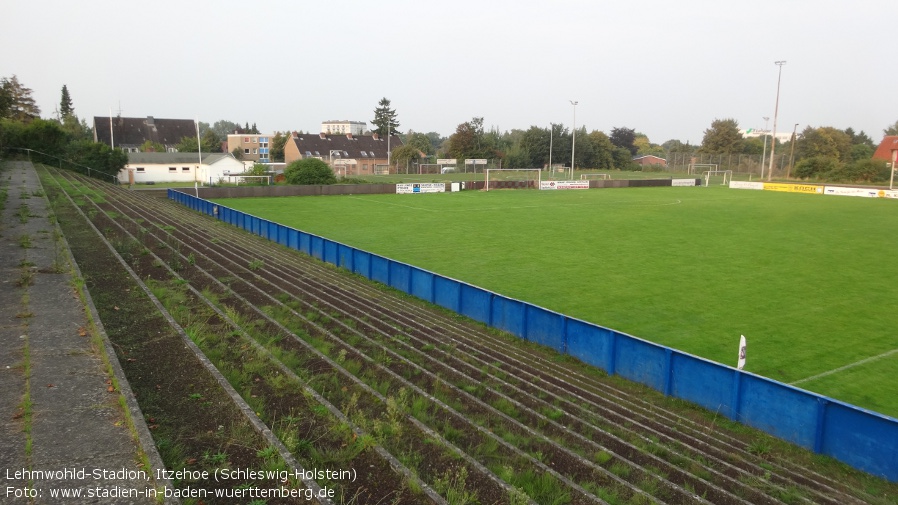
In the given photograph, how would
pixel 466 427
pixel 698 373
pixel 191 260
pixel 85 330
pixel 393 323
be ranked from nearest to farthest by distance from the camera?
pixel 466 427 < pixel 85 330 < pixel 698 373 < pixel 393 323 < pixel 191 260

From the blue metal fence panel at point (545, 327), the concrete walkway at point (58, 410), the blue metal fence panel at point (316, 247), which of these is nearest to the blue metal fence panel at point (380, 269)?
the blue metal fence panel at point (316, 247)

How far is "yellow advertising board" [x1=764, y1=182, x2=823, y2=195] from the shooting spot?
60.2 meters

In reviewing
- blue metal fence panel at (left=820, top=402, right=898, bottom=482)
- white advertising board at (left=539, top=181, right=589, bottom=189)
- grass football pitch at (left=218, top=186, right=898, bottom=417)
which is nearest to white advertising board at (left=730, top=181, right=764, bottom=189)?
white advertising board at (left=539, top=181, right=589, bottom=189)

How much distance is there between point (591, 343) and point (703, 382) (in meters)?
2.62

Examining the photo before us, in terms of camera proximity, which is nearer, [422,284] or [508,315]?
[508,315]

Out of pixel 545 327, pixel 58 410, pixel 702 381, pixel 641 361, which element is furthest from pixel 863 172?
pixel 58 410

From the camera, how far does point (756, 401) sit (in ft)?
32.4

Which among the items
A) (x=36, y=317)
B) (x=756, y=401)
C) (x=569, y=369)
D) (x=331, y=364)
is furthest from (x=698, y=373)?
(x=36, y=317)

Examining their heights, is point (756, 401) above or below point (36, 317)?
below

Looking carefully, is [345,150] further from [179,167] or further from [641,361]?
[641,361]

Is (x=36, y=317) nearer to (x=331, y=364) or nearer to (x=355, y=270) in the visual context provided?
(x=331, y=364)

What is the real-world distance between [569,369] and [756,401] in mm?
3741

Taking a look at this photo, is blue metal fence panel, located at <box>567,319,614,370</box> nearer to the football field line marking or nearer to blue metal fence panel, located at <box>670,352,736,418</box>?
blue metal fence panel, located at <box>670,352,736,418</box>

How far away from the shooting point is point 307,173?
56.6m
